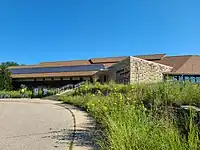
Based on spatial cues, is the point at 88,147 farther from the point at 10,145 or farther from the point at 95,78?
the point at 95,78

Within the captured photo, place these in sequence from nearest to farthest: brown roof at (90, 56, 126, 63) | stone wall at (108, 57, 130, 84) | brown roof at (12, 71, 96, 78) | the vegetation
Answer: the vegetation, stone wall at (108, 57, 130, 84), brown roof at (12, 71, 96, 78), brown roof at (90, 56, 126, 63)

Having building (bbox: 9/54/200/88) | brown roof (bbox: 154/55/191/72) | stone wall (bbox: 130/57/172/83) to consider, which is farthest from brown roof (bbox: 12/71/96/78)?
brown roof (bbox: 154/55/191/72)

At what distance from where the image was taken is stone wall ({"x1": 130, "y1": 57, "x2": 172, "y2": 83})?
28.5m

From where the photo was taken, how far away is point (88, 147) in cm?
609

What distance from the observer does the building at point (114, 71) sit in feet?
96.0

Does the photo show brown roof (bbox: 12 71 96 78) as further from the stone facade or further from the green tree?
the stone facade

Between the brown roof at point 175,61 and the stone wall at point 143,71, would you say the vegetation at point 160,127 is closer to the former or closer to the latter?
the stone wall at point 143,71

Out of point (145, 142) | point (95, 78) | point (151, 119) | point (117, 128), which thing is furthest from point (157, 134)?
point (95, 78)

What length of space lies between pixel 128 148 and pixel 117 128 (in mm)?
631

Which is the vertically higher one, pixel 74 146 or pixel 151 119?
pixel 151 119

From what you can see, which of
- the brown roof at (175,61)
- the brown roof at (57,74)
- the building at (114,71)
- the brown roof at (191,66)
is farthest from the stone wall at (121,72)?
the brown roof at (175,61)

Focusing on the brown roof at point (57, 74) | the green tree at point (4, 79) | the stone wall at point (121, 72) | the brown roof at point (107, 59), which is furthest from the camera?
the brown roof at point (107, 59)

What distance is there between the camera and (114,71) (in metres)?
34.1

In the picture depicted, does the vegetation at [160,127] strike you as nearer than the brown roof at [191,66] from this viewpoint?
Yes
